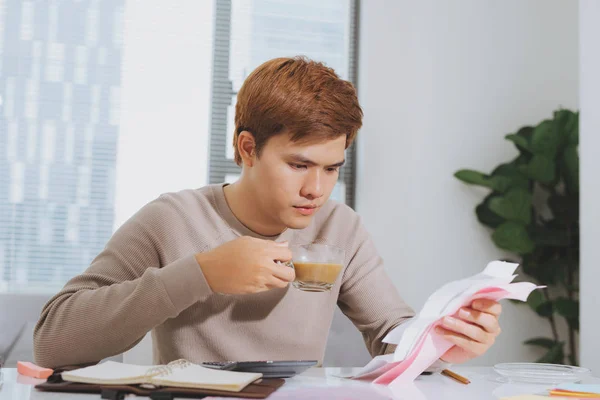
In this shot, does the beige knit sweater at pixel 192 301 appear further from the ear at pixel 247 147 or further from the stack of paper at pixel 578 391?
the stack of paper at pixel 578 391

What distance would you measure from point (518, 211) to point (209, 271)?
95.5 inches

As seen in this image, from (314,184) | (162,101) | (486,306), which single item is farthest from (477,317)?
(162,101)

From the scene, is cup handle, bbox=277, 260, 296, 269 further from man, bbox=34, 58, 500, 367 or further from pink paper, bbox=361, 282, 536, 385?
pink paper, bbox=361, 282, 536, 385

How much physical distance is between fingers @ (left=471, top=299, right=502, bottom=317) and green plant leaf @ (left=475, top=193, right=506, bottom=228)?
7.62 feet

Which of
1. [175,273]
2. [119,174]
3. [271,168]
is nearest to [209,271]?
[175,273]

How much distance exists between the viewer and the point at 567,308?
322 cm

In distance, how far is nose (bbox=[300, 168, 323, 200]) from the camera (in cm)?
149

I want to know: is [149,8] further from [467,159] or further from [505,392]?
[505,392]

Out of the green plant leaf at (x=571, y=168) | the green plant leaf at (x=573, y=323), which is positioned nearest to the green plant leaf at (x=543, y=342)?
the green plant leaf at (x=573, y=323)

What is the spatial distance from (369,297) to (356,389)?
59 centimetres

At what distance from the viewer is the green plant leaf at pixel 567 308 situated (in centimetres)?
321

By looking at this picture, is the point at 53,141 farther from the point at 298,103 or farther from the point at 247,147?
the point at 298,103

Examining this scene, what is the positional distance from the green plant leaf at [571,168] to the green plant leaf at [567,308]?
543mm

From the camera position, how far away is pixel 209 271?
122cm
